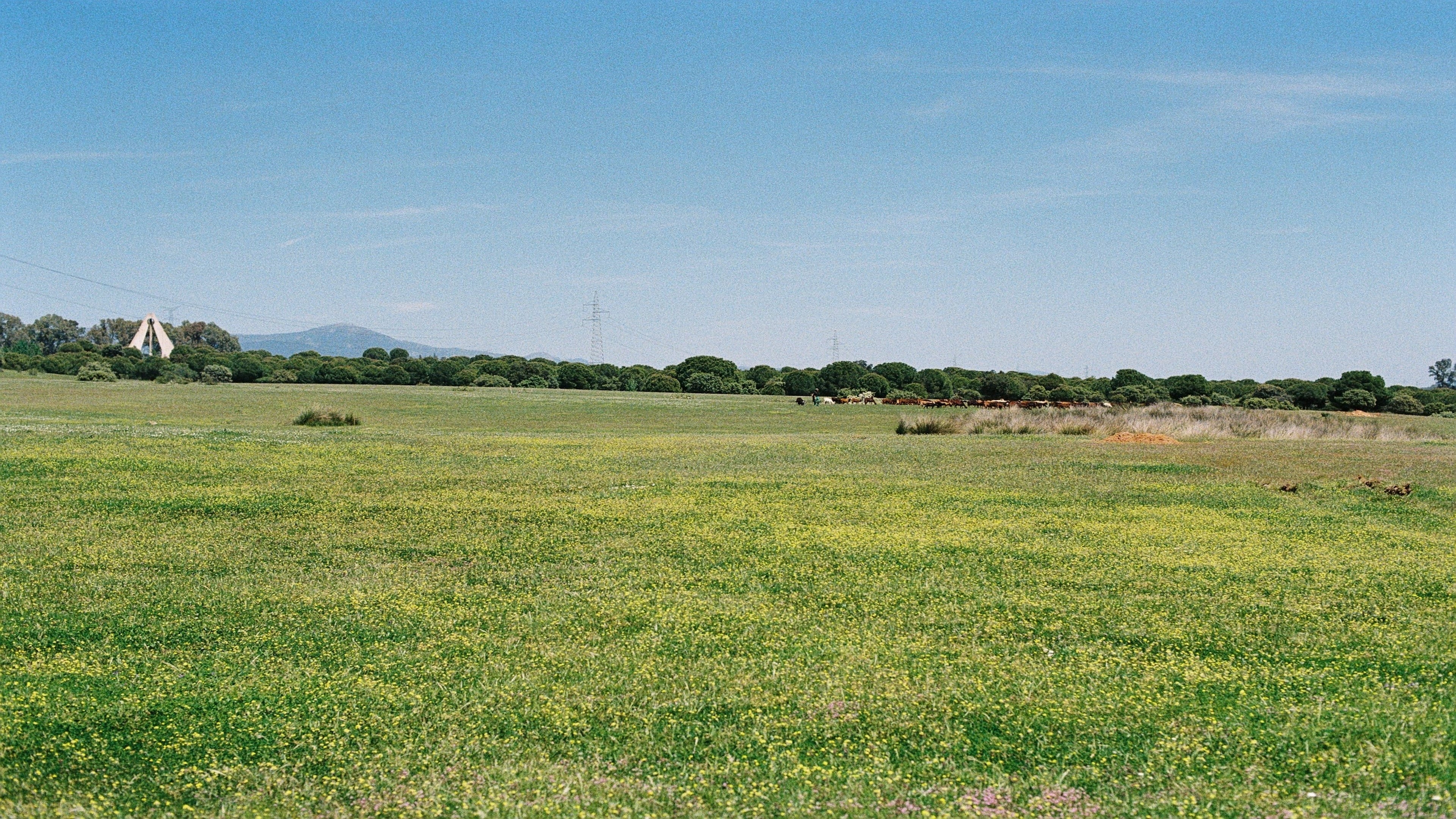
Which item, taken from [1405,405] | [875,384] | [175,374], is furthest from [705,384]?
[1405,405]

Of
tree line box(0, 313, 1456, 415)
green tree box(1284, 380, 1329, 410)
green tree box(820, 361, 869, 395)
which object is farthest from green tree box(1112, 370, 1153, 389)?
green tree box(820, 361, 869, 395)

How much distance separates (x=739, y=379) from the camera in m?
92.0

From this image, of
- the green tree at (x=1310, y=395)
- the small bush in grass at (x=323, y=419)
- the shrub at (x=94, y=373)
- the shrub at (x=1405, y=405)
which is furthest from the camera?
the shrub at (x=94, y=373)

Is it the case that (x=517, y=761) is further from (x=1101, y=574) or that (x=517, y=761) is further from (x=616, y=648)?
(x=1101, y=574)

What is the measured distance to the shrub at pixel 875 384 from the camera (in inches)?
3305

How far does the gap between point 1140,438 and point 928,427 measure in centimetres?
821

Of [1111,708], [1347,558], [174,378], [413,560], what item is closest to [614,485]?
[413,560]

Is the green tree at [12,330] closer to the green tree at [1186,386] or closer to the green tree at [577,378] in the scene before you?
the green tree at [577,378]

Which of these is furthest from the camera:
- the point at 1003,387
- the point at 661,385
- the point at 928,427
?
the point at 661,385

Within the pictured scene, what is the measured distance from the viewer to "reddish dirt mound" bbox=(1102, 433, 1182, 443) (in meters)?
35.3

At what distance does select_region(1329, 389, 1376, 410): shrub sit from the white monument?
15152 centimetres

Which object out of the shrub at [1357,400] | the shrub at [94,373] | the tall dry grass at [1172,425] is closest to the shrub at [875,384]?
the shrub at [1357,400]

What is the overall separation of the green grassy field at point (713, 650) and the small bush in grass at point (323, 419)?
61.2 ft

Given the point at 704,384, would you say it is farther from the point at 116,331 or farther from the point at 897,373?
the point at 116,331
